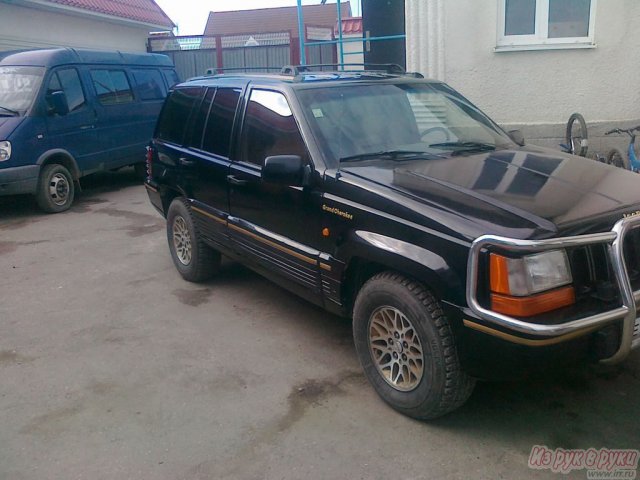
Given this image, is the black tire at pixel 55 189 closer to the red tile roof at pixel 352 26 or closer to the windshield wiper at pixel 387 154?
the windshield wiper at pixel 387 154

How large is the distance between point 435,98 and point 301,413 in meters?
2.53

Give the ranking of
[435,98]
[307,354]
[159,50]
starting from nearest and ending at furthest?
[307,354] < [435,98] < [159,50]

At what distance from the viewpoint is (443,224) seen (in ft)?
10.2

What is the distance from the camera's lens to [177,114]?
591 cm

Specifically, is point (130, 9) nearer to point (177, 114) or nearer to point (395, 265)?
point (177, 114)

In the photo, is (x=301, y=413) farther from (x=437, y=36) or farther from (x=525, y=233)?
(x=437, y=36)

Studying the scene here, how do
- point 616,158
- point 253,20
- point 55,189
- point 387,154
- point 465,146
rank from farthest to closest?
point 253,20 → point 55,189 → point 616,158 → point 465,146 → point 387,154

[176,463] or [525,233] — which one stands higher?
[525,233]

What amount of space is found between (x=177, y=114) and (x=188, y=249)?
125cm

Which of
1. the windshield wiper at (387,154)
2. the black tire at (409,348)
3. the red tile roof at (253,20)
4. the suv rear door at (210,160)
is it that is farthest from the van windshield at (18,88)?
the red tile roof at (253,20)

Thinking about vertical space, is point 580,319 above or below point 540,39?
below

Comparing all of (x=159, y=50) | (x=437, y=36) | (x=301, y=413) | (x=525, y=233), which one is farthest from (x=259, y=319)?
(x=159, y=50)

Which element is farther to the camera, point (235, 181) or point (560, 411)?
point (235, 181)

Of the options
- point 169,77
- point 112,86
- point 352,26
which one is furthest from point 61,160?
point 352,26
